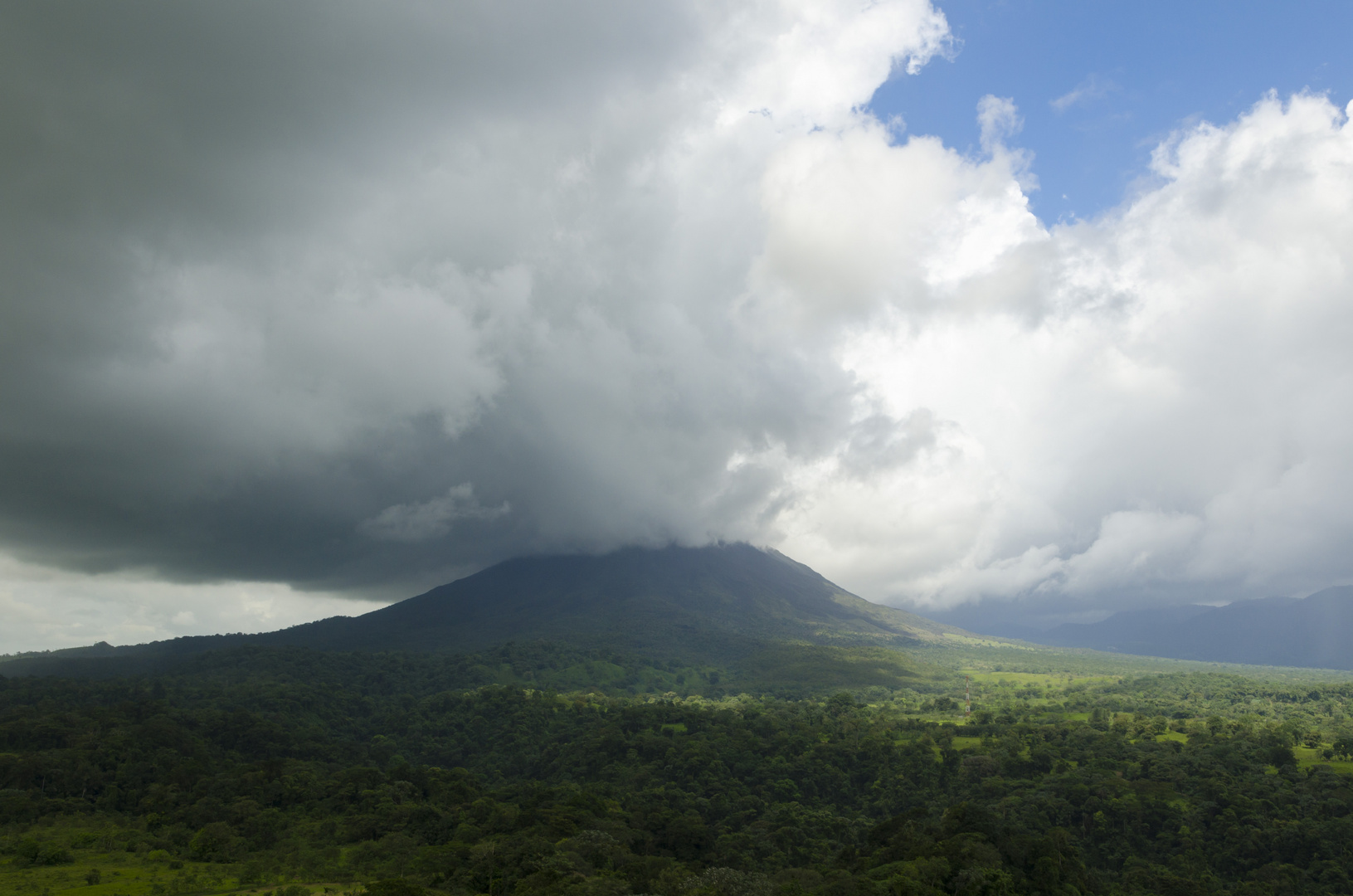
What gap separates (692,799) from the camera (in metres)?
67.7

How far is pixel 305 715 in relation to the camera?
10950 centimetres

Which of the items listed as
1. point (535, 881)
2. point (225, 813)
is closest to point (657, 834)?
point (535, 881)

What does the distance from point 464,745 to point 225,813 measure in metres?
47.5

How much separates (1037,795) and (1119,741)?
1820 centimetres

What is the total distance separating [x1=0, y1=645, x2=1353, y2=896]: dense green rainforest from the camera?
43250 millimetres

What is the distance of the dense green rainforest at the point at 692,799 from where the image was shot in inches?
1703

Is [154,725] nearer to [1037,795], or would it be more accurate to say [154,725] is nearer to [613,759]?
[613,759]

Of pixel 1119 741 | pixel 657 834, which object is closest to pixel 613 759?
pixel 657 834

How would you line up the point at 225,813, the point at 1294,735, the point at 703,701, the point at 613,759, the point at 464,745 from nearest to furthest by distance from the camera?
the point at 225,813, the point at 1294,735, the point at 613,759, the point at 464,745, the point at 703,701

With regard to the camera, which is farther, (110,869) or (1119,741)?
(1119,741)

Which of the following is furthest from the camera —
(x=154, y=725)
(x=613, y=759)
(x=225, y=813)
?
(x=613, y=759)

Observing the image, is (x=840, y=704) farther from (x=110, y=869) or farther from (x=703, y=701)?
(x=110, y=869)

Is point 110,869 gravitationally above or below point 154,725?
below

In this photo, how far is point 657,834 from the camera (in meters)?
54.1
